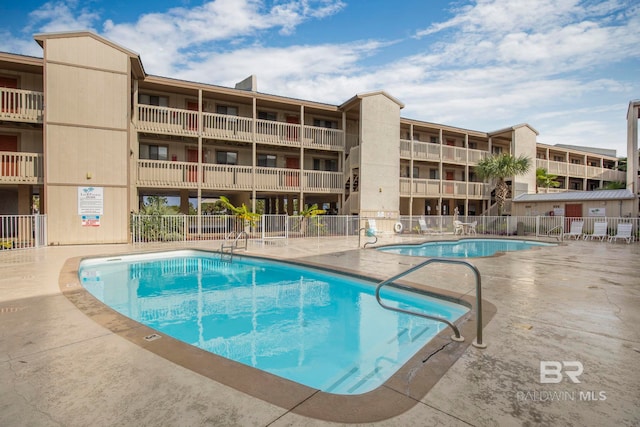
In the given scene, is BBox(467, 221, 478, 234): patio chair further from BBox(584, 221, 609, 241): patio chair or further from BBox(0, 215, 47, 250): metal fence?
BBox(0, 215, 47, 250): metal fence

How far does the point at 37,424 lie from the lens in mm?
2125

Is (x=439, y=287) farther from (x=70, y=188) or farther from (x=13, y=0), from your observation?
(x=13, y=0)

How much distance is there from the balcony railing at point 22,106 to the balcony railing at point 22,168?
156 cm

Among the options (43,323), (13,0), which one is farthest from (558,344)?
(13,0)

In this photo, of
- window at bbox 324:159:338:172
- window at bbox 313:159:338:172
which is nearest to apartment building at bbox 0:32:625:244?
window at bbox 313:159:338:172

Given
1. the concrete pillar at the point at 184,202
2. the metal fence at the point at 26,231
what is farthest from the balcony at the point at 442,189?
the metal fence at the point at 26,231

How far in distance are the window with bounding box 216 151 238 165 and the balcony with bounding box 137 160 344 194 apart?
2.20 metres

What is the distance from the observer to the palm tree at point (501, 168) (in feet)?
73.8

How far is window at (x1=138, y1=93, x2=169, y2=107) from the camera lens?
1723cm

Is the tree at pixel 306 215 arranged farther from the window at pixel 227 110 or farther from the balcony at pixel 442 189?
the window at pixel 227 110

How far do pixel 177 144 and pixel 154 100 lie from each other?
2648mm

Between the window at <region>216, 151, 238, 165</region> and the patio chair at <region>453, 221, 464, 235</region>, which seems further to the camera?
the patio chair at <region>453, 221, 464, 235</region>

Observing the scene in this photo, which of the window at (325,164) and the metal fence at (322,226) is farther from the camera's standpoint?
the window at (325,164)

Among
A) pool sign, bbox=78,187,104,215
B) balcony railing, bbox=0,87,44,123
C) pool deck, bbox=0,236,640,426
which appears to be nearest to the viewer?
pool deck, bbox=0,236,640,426
